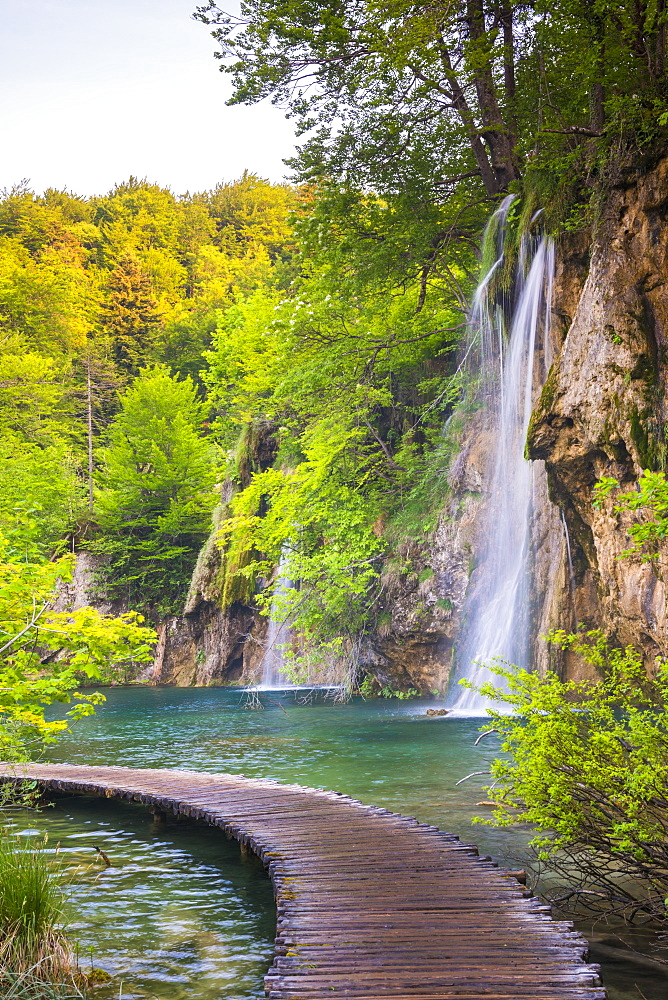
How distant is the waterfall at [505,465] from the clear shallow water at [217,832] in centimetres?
185

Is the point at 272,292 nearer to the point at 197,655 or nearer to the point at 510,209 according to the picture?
the point at 197,655

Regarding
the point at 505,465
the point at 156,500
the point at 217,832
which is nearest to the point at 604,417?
the point at 505,465

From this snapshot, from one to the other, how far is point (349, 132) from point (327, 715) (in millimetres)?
12975

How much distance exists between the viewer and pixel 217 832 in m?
9.28

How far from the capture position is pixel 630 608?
39.2 ft

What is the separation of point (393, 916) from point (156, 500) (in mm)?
30803

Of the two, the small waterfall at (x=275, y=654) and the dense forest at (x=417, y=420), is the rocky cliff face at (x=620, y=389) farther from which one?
the small waterfall at (x=275, y=654)

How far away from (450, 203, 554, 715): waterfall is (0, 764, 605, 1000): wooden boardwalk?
29.1 ft

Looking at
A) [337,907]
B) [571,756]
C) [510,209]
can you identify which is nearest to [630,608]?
[571,756]

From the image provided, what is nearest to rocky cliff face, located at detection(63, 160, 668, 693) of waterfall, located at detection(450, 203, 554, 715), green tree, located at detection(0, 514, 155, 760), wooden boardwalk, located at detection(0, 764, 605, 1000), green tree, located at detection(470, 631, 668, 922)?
waterfall, located at detection(450, 203, 554, 715)

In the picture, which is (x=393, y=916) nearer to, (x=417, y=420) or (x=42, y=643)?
(x=42, y=643)

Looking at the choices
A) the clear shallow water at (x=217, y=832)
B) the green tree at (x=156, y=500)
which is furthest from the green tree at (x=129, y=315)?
the clear shallow water at (x=217, y=832)

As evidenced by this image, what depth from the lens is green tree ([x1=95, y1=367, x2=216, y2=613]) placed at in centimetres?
3381

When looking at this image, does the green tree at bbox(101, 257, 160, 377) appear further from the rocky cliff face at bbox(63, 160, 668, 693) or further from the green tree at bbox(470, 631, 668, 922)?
the green tree at bbox(470, 631, 668, 922)
